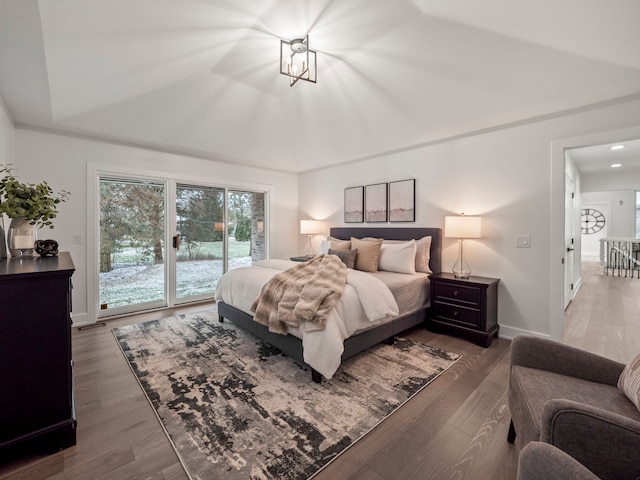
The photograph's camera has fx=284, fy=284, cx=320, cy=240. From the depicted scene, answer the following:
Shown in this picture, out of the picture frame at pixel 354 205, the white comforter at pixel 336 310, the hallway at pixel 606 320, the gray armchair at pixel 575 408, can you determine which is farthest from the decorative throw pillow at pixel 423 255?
the gray armchair at pixel 575 408

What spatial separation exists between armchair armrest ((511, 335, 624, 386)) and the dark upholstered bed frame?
4.16 ft

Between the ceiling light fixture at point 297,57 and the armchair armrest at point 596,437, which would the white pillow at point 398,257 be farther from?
the armchair armrest at point 596,437

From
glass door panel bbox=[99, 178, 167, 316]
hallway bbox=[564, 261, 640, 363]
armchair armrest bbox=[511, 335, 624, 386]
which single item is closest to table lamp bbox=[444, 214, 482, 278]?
hallway bbox=[564, 261, 640, 363]

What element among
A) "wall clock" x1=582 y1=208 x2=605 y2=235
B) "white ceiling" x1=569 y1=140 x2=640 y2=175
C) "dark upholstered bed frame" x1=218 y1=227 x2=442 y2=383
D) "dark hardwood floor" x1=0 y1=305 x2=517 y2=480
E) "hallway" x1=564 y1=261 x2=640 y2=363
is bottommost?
"dark hardwood floor" x1=0 y1=305 x2=517 y2=480

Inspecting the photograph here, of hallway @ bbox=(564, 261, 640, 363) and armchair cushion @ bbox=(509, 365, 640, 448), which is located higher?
armchair cushion @ bbox=(509, 365, 640, 448)

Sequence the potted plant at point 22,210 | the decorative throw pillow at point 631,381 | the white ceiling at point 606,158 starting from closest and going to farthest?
the decorative throw pillow at point 631,381, the potted plant at point 22,210, the white ceiling at point 606,158

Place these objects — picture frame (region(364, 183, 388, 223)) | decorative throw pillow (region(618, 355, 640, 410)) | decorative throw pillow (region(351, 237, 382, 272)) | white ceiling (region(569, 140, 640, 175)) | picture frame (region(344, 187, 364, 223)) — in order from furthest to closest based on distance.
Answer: picture frame (region(344, 187, 364, 223)), picture frame (region(364, 183, 388, 223)), white ceiling (region(569, 140, 640, 175)), decorative throw pillow (region(351, 237, 382, 272)), decorative throw pillow (region(618, 355, 640, 410))

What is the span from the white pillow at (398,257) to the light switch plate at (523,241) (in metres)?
1.12

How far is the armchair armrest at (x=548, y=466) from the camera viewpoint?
78 cm

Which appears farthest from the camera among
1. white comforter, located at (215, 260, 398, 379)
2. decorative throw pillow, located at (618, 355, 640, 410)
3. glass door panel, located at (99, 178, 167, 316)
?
glass door panel, located at (99, 178, 167, 316)

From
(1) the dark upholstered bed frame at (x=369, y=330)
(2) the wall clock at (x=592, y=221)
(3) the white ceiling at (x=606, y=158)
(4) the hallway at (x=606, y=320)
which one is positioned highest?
(3) the white ceiling at (x=606, y=158)

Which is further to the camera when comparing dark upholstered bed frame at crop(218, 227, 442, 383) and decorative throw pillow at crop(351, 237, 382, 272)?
decorative throw pillow at crop(351, 237, 382, 272)

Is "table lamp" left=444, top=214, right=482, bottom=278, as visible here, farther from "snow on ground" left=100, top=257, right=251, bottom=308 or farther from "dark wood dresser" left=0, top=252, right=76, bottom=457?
"snow on ground" left=100, top=257, right=251, bottom=308

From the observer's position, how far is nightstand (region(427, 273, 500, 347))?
3021 mm
